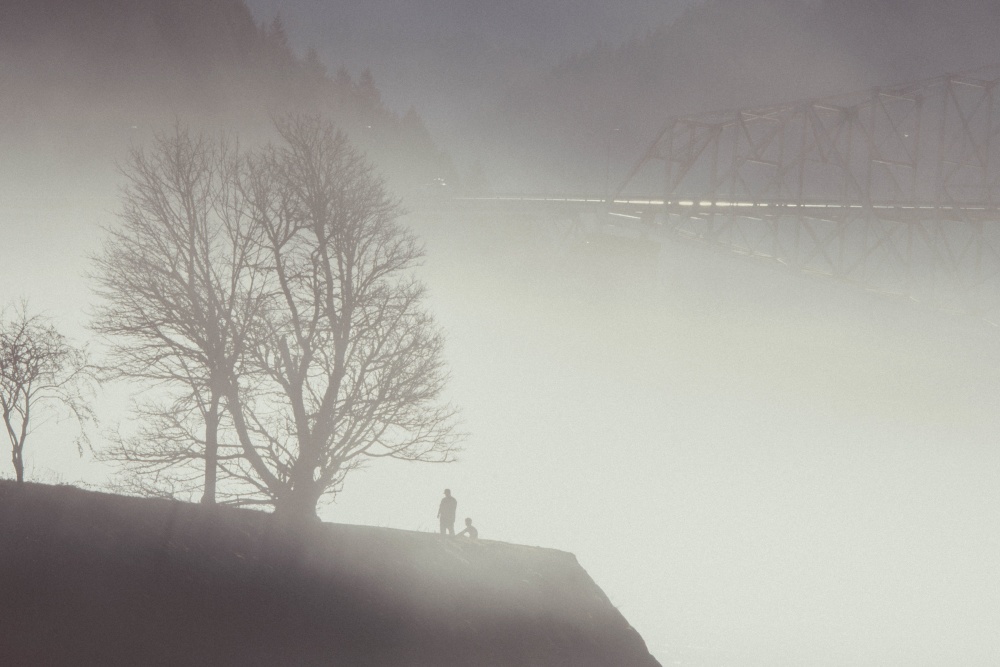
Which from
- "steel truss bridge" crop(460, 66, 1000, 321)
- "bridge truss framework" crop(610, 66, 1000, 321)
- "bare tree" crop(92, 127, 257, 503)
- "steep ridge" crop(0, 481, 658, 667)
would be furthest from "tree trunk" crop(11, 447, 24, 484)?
"steel truss bridge" crop(460, 66, 1000, 321)

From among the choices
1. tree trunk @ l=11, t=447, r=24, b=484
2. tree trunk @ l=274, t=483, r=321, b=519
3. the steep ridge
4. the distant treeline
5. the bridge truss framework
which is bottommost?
the steep ridge

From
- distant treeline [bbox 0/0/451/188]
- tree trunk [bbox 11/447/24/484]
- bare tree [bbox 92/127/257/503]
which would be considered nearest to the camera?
bare tree [bbox 92/127/257/503]

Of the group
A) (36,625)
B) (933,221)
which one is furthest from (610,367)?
(36,625)

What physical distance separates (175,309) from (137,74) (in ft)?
260

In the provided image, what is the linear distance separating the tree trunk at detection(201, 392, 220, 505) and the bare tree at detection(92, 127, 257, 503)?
0.06 ft

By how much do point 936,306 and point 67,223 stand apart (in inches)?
2099

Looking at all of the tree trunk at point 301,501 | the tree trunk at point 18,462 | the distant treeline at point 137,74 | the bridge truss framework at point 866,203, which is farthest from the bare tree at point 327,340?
the distant treeline at point 137,74

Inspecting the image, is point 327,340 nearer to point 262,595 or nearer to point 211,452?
point 211,452

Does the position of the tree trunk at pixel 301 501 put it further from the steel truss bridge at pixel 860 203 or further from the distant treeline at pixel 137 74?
the distant treeline at pixel 137 74

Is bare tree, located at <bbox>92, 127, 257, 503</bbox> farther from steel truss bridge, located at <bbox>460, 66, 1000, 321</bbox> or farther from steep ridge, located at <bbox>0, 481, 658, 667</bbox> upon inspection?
steel truss bridge, located at <bbox>460, 66, 1000, 321</bbox>

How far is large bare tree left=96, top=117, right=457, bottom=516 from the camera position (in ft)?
72.0

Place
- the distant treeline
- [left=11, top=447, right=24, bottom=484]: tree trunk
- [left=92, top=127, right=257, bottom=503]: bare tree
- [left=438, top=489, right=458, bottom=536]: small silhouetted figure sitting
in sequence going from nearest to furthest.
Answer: [left=92, top=127, right=257, bottom=503]: bare tree < [left=438, top=489, right=458, bottom=536]: small silhouetted figure sitting < [left=11, top=447, right=24, bottom=484]: tree trunk < the distant treeline

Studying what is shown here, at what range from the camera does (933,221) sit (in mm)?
47062

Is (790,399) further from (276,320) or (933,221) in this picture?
(276,320)
